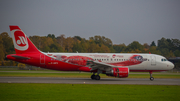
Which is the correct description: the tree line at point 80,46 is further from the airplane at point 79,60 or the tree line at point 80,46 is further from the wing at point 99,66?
the wing at point 99,66

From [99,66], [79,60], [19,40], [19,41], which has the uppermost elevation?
[19,40]

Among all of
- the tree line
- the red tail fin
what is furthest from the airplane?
the tree line

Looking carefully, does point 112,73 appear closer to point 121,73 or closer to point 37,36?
point 121,73

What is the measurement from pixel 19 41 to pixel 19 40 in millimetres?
130

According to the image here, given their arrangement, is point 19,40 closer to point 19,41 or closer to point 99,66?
point 19,41

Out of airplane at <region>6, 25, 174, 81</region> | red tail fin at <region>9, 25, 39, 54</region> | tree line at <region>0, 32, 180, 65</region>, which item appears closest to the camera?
airplane at <region>6, 25, 174, 81</region>

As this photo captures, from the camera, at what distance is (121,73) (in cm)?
2305

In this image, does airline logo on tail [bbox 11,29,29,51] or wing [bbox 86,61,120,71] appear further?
airline logo on tail [bbox 11,29,29,51]

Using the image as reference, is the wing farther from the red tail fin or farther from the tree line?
the tree line

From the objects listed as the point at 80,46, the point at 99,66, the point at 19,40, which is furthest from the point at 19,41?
the point at 80,46

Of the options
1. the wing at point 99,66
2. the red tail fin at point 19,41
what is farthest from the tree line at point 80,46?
the wing at point 99,66

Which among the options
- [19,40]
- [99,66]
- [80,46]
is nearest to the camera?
[99,66]

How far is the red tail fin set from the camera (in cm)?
2473

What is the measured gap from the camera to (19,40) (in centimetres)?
2478
